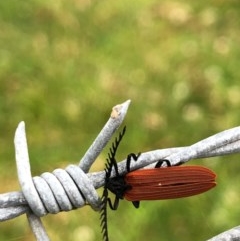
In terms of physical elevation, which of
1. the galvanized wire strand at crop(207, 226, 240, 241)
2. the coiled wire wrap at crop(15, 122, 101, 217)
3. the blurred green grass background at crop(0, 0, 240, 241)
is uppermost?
the blurred green grass background at crop(0, 0, 240, 241)

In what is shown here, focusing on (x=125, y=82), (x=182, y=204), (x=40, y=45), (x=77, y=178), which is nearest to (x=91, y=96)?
(x=125, y=82)

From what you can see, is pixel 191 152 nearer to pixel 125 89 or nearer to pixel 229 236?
pixel 229 236

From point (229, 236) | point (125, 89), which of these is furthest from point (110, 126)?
point (125, 89)

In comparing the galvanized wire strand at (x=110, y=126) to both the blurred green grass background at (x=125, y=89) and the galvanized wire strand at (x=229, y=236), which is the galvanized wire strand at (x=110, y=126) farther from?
the blurred green grass background at (x=125, y=89)

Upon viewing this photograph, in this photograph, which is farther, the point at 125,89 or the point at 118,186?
the point at 125,89

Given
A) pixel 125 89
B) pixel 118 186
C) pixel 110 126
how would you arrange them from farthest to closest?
pixel 125 89 → pixel 118 186 → pixel 110 126

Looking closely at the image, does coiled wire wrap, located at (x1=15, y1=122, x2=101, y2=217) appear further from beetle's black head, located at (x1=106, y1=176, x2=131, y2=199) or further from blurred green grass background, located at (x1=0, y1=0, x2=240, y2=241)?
blurred green grass background, located at (x1=0, y1=0, x2=240, y2=241)

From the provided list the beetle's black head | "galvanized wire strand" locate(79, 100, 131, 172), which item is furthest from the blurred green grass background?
"galvanized wire strand" locate(79, 100, 131, 172)
